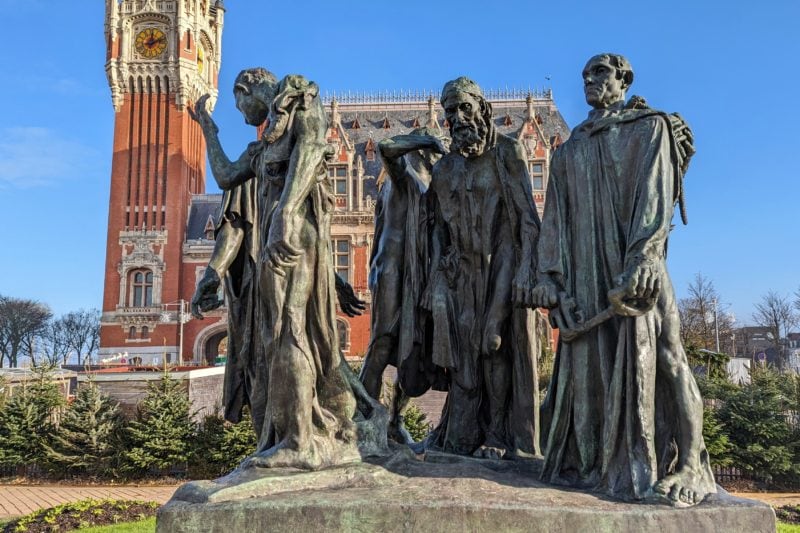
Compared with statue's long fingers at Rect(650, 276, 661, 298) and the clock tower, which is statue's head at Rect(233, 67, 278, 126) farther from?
the clock tower

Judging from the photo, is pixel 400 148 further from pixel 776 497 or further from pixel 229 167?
pixel 776 497

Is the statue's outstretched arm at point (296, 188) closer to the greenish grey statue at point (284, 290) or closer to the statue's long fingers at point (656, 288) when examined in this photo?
the greenish grey statue at point (284, 290)

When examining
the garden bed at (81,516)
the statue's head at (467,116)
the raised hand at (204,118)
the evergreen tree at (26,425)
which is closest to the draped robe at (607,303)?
the statue's head at (467,116)

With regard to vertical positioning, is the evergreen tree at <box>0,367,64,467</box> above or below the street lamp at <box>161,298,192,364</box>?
below

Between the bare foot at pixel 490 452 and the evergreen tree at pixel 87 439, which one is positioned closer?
the bare foot at pixel 490 452

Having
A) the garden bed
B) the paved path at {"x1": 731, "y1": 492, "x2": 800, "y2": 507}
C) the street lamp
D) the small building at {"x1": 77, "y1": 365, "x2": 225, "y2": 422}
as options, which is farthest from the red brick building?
the garden bed

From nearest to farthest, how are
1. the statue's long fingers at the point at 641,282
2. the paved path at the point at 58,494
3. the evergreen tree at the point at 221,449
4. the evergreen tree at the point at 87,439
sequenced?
the statue's long fingers at the point at 641,282, the paved path at the point at 58,494, the evergreen tree at the point at 221,449, the evergreen tree at the point at 87,439

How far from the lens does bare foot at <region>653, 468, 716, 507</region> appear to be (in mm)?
3188

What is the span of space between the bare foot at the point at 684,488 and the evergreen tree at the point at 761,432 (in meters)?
11.5

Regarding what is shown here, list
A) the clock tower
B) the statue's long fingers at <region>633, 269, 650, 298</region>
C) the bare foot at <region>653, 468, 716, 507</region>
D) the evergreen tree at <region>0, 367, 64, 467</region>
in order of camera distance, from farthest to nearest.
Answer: the clock tower, the evergreen tree at <region>0, 367, 64, 467</region>, the statue's long fingers at <region>633, 269, 650, 298</region>, the bare foot at <region>653, 468, 716, 507</region>

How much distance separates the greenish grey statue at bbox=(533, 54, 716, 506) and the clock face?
4602 cm

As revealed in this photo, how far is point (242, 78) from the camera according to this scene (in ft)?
14.2

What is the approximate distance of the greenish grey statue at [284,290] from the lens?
148 inches

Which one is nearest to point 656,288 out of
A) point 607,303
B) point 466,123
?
point 607,303
